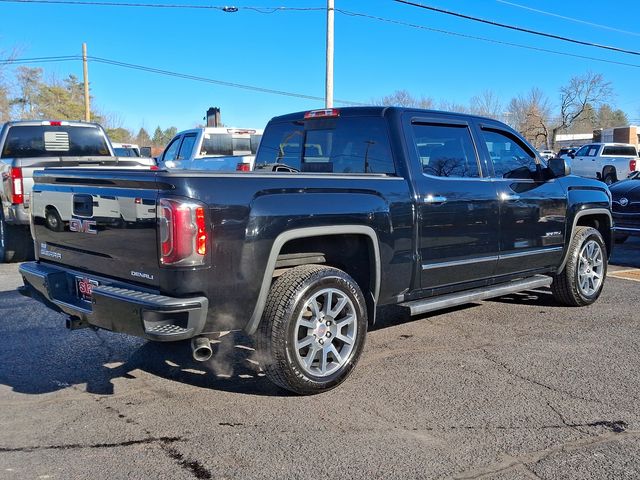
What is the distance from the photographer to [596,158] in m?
27.6

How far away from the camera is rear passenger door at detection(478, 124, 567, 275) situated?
565cm

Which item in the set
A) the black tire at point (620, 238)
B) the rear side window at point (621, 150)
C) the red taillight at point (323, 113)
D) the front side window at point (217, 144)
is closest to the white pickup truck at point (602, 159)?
the rear side window at point (621, 150)

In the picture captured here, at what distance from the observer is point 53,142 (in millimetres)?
9961

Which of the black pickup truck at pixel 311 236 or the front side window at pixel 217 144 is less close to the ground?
the front side window at pixel 217 144

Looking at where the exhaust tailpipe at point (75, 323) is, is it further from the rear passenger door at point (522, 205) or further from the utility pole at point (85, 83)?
the utility pole at point (85, 83)

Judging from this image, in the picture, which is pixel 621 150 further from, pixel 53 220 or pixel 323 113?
pixel 53 220

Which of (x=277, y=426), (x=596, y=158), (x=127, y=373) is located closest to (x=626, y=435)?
(x=277, y=426)

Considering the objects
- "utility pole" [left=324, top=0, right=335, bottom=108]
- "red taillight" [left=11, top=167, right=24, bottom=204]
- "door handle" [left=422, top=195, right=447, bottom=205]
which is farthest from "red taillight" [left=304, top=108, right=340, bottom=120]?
"utility pole" [left=324, top=0, right=335, bottom=108]

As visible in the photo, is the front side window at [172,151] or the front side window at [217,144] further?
the front side window at [172,151]

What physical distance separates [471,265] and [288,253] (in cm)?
190

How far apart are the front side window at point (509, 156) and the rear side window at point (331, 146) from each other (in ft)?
4.25

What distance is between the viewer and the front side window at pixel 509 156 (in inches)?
227

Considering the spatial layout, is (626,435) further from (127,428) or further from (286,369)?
(127,428)

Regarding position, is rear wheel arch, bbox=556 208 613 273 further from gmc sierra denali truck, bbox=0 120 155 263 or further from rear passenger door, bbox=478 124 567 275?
gmc sierra denali truck, bbox=0 120 155 263
